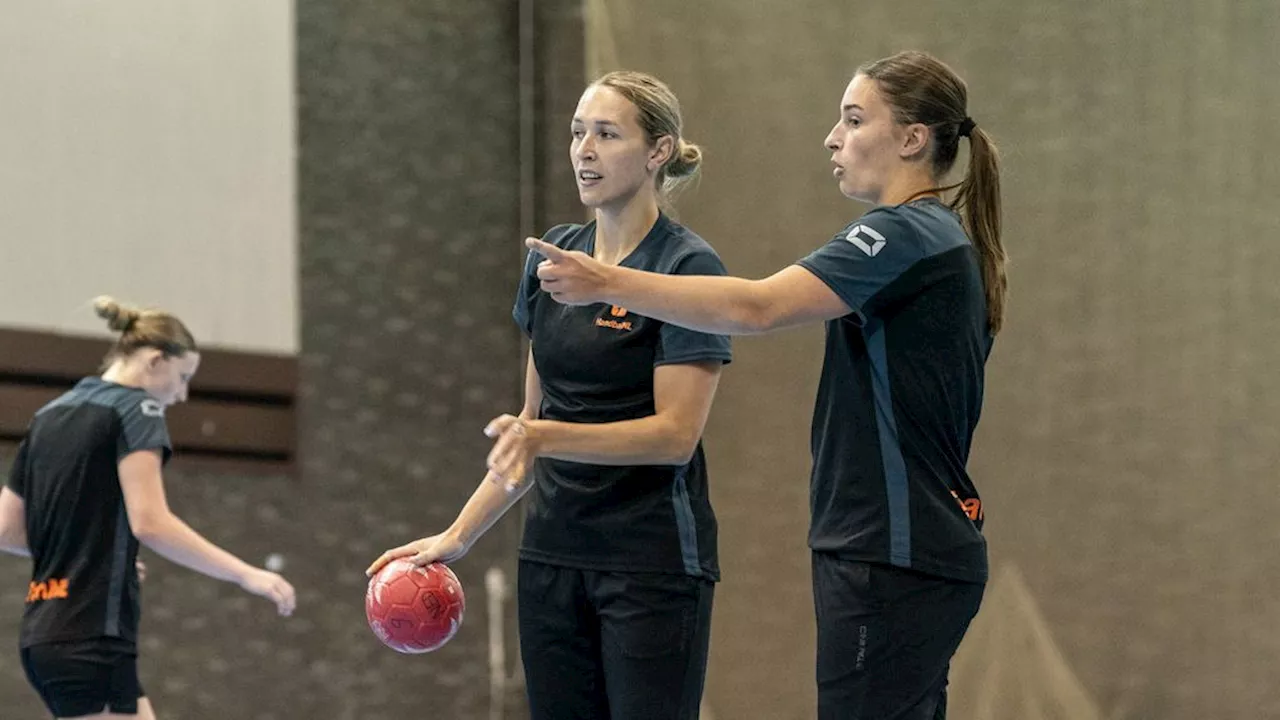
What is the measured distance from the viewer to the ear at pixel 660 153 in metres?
2.80

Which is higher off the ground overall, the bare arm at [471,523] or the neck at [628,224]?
the neck at [628,224]

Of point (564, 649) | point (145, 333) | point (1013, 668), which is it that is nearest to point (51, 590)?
point (145, 333)

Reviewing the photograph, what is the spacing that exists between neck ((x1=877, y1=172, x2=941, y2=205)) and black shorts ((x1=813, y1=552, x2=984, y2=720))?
0.62m

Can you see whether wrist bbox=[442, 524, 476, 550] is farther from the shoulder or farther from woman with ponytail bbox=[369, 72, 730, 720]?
the shoulder

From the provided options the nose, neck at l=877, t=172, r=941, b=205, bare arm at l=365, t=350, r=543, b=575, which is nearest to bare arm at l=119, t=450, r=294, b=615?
bare arm at l=365, t=350, r=543, b=575

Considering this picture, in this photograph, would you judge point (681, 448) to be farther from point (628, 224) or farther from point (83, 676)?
point (83, 676)

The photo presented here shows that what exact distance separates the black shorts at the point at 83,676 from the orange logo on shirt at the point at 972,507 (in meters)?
2.60

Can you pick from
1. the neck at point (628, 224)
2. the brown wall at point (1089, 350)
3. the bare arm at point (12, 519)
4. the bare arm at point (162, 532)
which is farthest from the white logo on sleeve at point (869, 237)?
the brown wall at point (1089, 350)

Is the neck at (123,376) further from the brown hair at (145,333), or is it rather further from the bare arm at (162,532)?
the bare arm at (162,532)

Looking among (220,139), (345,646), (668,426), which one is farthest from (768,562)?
(668,426)

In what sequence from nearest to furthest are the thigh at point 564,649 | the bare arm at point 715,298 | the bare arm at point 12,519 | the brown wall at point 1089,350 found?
the bare arm at point 715,298
the thigh at point 564,649
the bare arm at point 12,519
the brown wall at point 1089,350

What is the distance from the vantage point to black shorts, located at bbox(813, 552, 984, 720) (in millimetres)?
2270

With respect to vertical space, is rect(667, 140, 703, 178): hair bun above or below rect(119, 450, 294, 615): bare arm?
above

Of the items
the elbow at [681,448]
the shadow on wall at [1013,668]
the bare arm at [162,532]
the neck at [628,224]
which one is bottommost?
the shadow on wall at [1013,668]
